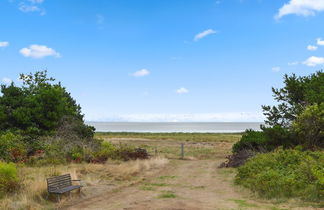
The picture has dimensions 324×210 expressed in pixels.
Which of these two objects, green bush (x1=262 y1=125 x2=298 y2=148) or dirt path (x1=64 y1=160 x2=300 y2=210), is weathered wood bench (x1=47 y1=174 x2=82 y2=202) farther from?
green bush (x1=262 y1=125 x2=298 y2=148)

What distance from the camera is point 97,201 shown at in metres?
12.0

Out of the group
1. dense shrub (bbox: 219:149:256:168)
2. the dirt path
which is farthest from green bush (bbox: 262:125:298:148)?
the dirt path

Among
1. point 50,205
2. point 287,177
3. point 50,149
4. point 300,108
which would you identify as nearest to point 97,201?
point 50,205

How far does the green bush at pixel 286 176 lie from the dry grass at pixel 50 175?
5760mm

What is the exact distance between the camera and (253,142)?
78.1ft

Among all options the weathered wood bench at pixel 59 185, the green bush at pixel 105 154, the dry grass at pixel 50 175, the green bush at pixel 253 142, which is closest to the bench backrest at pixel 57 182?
the weathered wood bench at pixel 59 185

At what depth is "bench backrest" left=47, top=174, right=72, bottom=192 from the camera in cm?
1183

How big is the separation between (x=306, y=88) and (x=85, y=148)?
16.4m

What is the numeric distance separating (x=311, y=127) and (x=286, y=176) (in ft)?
28.9

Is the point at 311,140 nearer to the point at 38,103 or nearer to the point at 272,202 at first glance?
the point at 272,202

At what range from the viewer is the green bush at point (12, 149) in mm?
20366

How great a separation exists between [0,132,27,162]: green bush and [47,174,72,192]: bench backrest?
28.4ft

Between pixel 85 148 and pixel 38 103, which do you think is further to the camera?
pixel 38 103

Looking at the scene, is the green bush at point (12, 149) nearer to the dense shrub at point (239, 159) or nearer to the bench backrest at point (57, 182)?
the bench backrest at point (57, 182)
